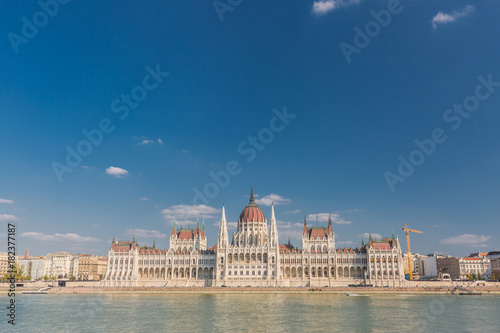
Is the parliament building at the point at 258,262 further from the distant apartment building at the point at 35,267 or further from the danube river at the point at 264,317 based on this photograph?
the distant apartment building at the point at 35,267

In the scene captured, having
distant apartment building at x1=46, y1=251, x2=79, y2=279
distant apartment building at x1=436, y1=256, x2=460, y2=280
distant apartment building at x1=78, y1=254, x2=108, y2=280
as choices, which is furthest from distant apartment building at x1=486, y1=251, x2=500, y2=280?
distant apartment building at x1=46, y1=251, x2=79, y2=279

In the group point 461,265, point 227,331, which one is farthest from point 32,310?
point 461,265

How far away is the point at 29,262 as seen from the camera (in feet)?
633

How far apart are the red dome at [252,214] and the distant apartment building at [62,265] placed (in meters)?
91.2

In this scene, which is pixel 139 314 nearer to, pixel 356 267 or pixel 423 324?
pixel 423 324

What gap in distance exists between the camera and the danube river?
5481cm

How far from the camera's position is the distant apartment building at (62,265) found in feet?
624

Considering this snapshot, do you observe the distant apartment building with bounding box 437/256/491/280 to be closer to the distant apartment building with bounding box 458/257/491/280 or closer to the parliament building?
the distant apartment building with bounding box 458/257/491/280

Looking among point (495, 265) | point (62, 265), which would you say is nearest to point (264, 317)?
point (495, 265)

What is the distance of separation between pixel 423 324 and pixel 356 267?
79.4 m

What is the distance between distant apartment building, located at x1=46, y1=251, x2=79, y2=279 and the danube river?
117 m

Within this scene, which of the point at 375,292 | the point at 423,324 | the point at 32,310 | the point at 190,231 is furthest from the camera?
the point at 190,231

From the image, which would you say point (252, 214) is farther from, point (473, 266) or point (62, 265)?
point (62, 265)

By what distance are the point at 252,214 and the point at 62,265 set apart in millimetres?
101688
